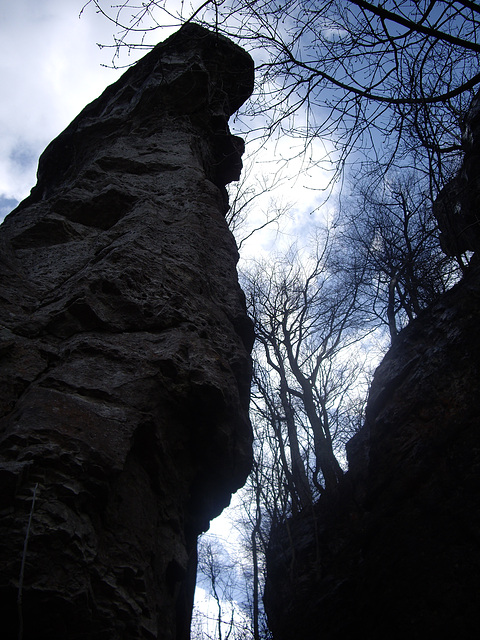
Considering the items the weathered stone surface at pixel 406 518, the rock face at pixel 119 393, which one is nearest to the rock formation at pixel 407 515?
the weathered stone surface at pixel 406 518

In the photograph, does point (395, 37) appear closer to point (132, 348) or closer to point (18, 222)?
point (132, 348)

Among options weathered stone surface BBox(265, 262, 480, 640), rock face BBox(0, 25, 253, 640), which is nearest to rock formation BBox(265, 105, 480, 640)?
weathered stone surface BBox(265, 262, 480, 640)

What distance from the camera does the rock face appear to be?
1900mm

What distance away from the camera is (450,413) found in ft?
16.8

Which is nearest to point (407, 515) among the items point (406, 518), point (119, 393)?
point (406, 518)

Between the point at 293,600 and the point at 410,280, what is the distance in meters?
6.54

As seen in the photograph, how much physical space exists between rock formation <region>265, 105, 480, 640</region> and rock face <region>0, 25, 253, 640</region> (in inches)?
87.3

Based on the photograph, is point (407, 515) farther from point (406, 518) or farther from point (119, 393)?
point (119, 393)

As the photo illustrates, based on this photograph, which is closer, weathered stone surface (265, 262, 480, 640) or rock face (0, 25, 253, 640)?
rock face (0, 25, 253, 640)

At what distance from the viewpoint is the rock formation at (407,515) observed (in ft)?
13.6

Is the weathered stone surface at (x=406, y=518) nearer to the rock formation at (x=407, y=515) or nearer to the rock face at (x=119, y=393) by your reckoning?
the rock formation at (x=407, y=515)

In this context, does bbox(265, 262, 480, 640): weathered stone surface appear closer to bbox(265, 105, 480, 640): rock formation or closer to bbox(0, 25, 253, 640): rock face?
bbox(265, 105, 480, 640): rock formation

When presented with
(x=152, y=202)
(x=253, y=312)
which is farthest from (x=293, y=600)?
(x=253, y=312)

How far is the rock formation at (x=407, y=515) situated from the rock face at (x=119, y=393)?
2.22m
